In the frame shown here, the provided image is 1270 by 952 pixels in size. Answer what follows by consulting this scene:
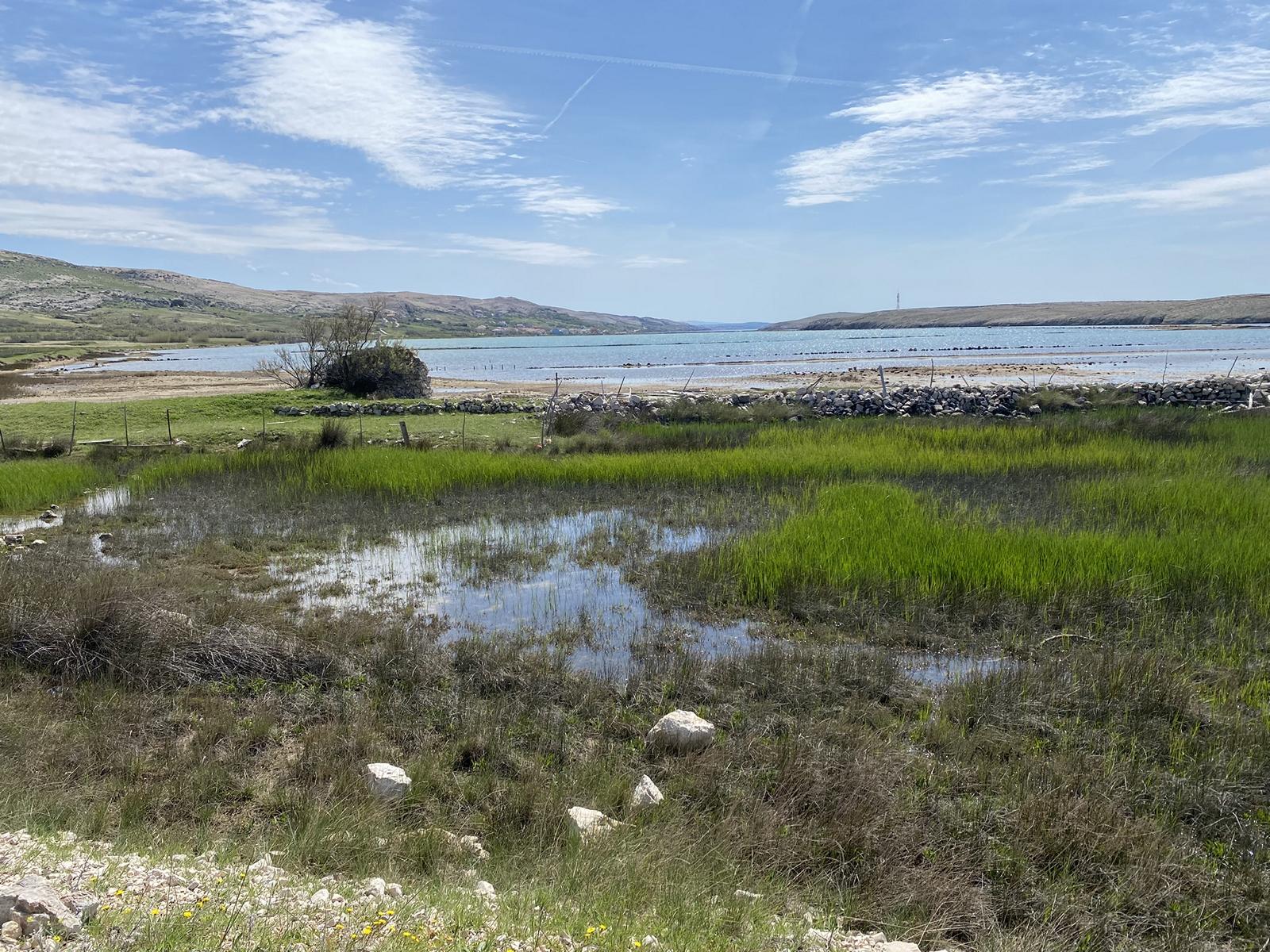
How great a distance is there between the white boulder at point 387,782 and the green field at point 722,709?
0.28 ft

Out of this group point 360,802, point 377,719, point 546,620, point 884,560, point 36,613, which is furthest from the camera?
point 884,560

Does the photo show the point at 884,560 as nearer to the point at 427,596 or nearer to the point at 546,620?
the point at 546,620

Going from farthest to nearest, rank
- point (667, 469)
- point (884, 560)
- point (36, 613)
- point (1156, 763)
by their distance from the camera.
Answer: point (667, 469) < point (884, 560) < point (36, 613) < point (1156, 763)

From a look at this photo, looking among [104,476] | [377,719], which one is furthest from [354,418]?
[377,719]

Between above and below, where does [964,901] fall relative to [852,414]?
below

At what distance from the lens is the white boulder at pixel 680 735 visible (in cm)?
603

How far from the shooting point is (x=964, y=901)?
436 cm

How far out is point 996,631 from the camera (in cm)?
834

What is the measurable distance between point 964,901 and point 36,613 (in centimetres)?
835

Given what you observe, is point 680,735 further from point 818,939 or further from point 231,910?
point 231,910

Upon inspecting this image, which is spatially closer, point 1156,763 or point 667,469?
point 1156,763

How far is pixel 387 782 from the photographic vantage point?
17.5ft

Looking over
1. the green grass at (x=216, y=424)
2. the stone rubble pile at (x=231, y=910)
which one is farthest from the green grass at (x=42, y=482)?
the stone rubble pile at (x=231, y=910)

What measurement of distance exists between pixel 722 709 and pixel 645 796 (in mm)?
1642
